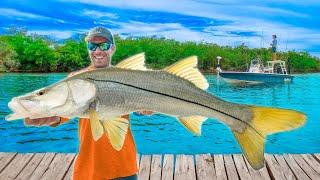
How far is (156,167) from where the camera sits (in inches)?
228

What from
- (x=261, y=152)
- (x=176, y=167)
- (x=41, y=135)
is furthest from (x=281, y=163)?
(x=41, y=135)

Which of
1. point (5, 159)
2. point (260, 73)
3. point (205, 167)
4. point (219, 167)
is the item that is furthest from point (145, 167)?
point (260, 73)

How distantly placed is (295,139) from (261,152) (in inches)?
959

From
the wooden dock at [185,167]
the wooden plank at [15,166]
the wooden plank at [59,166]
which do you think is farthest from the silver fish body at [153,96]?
the wooden plank at [15,166]

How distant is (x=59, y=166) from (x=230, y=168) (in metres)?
1.61

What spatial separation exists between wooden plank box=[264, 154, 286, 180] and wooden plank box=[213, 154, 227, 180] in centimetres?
43

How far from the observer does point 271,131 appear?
69.5 inches

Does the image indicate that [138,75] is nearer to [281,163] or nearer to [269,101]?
[281,163]

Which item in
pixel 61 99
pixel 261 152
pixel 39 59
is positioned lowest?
pixel 39 59

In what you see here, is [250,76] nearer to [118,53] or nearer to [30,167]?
[118,53]

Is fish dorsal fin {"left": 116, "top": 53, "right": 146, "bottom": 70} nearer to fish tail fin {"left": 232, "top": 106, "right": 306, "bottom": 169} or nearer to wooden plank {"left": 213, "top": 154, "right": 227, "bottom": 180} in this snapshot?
fish tail fin {"left": 232, "top": 106, "right": 306, "bottom": 169}

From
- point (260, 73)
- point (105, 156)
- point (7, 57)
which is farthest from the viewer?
point (7, 57)

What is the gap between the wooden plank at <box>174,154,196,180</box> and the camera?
5.55 metres

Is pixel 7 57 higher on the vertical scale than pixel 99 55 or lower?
lower
